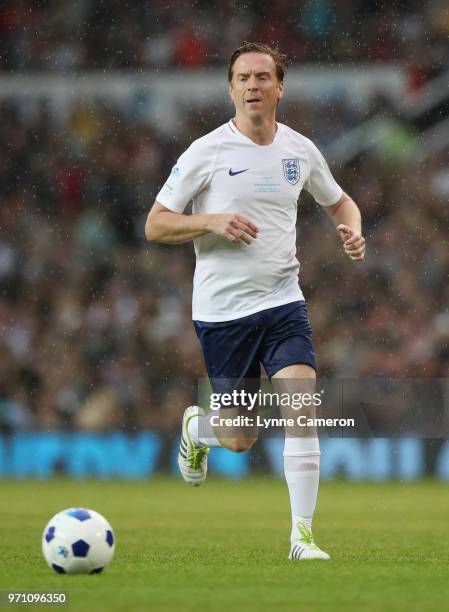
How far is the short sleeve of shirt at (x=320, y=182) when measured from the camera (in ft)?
20.8

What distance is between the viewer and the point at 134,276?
52.5ft

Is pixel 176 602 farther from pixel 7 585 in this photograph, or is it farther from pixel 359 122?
pixel 359 122

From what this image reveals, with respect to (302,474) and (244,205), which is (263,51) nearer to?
(244,205)

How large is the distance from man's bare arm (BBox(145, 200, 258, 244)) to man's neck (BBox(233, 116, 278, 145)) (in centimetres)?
49

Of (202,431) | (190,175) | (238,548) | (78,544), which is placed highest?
(190,175)

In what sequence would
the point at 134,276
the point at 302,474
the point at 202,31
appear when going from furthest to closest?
the point at 202,31 < the point at 134,276 < the point at 302,474

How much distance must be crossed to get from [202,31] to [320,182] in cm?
1129

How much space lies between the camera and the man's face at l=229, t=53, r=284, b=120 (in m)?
5.99

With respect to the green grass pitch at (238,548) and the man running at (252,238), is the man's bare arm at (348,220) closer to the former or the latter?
the man running at (252,238)

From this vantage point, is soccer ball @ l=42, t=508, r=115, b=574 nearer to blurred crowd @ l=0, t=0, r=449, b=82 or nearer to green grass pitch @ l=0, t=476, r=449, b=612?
green grass pitch @ l=0, t=476, r=449, b=612

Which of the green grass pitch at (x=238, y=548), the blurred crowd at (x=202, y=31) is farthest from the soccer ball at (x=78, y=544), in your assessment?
the blurred crowd at (x=202, y=31)

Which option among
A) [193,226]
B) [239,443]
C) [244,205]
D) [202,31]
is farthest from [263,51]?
[202,31]

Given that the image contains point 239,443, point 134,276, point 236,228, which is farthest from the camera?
point 134,276

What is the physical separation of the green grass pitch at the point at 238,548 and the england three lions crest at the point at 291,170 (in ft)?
5.64
